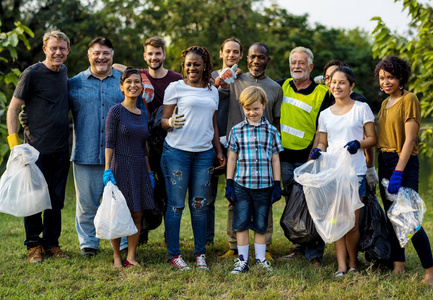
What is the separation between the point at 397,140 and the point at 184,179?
1.91m

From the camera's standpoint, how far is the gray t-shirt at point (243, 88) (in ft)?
14.3

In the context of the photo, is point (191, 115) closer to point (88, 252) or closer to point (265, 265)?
point (265, 265)

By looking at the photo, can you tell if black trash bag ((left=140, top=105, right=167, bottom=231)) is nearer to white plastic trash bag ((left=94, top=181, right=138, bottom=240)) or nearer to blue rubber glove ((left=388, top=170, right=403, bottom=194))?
white plastic trash bag ((left=94, top=181, right=138, bottom=240))

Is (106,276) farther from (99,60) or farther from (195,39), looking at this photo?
(195,39)

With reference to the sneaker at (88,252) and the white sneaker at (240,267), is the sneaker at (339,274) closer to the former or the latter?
the white sneaker at (240,267)

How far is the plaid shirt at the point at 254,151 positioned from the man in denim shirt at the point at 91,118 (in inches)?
53.0

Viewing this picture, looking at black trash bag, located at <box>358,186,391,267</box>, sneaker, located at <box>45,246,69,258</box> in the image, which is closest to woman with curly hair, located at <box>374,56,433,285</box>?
black trash bag, located at <box>358,186,391,267</box>

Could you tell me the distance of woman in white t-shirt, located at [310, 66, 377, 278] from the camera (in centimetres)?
384

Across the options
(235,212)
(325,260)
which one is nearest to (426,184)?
(325,260)

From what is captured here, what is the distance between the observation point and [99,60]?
14.2ft

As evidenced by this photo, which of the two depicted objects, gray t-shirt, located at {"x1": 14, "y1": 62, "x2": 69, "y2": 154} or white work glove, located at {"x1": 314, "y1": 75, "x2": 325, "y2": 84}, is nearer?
gray t-shirt, located at {"x1": 14, "y1": 62, "x2": 69, "y2": 154}

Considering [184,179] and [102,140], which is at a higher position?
[102,140]

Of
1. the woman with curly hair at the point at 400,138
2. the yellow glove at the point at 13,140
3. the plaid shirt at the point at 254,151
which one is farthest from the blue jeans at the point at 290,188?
the yellow glove at the point at 13,140

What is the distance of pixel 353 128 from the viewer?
151 inches
